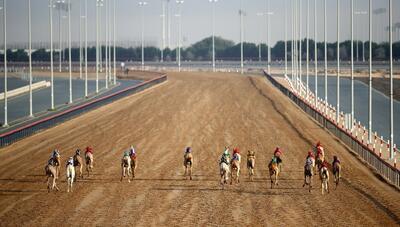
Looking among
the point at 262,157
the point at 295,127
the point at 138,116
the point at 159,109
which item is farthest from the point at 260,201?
the point at 159,109

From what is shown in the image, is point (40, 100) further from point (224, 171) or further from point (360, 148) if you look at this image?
point (224, 171)

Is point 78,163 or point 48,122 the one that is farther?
point 48,122

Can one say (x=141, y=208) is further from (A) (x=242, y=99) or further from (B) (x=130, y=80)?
(B) (x=130, y=80)

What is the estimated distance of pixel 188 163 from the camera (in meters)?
29.8

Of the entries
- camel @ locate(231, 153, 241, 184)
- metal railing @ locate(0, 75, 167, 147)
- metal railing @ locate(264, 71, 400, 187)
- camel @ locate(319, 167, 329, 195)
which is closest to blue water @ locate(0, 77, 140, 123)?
metal railing @ locate(0, 75, 167, 147)

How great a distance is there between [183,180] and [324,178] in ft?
17.0

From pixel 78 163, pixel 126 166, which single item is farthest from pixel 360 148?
pixel 78 163

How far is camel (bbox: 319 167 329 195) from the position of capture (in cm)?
2670

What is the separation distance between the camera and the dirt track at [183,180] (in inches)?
947

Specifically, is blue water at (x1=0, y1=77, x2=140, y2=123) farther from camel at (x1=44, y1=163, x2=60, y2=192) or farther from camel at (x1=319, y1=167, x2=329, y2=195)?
camel at (x1=319, y1=167, x2=329, y2=195)

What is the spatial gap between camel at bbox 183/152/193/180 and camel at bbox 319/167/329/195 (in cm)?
438

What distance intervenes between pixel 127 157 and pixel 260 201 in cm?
494

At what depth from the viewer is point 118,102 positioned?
60625 millimetres

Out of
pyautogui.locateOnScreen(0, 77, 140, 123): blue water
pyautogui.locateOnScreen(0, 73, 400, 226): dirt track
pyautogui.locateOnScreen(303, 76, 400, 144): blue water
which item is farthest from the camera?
pyautogui.locateOnScreen(303, 76, 400, 144): blue water
